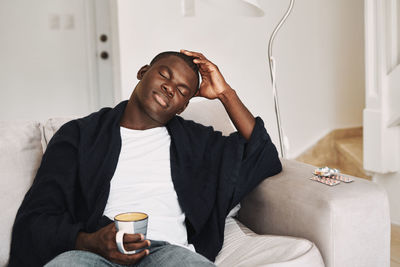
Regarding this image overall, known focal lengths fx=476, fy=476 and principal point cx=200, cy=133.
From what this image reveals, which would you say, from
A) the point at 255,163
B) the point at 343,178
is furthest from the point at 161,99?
the point at 343,178

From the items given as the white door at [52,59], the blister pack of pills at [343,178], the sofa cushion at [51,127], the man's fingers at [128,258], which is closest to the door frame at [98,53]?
the white door at [52,59]

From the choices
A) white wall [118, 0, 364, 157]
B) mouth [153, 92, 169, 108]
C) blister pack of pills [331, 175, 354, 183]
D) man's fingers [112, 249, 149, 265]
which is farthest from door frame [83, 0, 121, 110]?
man's fingers [112, 249, 149, 265]

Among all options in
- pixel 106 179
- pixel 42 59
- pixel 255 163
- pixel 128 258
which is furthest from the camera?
pixel 42 59

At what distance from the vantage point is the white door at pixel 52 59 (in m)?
3.42

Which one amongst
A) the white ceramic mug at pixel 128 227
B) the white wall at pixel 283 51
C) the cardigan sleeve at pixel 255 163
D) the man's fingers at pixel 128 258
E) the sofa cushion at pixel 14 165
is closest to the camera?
the white ceramic mug at pixel 128 227

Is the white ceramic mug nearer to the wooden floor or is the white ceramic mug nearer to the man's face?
the man's face

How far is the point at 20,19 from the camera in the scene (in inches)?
135

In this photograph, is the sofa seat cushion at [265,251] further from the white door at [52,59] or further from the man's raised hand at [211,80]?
the white door at [52,59]

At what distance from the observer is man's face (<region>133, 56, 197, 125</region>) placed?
5.00ft

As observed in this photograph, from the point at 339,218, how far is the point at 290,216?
19 centimetres

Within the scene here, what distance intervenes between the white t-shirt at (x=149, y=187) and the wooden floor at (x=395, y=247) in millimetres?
1192

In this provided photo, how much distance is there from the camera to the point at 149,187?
58.6 inches

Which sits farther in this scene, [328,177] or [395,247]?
[395,247]

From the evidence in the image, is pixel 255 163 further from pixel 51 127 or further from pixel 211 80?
pixel 51 127
